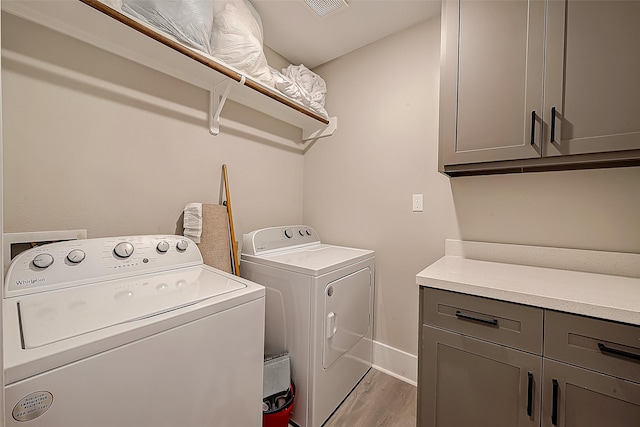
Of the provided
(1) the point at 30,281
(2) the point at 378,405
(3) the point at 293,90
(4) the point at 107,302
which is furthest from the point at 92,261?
(2) the point at 378,405

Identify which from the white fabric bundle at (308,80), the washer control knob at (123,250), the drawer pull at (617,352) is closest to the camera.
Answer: the drawer pull at (617,352)

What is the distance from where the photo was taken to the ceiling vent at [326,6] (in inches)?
70.6

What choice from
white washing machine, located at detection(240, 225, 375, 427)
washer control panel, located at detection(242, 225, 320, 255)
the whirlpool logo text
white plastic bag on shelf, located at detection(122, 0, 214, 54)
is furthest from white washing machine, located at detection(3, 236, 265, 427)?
white plastic bag on shelf, located at detection(122, 0, 214, 54)

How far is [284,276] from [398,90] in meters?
1.53

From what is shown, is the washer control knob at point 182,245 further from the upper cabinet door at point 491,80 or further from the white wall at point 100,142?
the upper cabinet door at point 491,80

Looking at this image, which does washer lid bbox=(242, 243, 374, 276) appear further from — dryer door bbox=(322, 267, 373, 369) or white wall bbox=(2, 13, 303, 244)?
white wall bbox=(2, 13, 303, 244)

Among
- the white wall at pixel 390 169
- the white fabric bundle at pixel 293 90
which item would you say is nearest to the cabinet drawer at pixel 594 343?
the white wall at pixel 390 169

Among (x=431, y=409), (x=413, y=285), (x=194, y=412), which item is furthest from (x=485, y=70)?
(x=194, y=412)

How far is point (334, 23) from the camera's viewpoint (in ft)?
6.55

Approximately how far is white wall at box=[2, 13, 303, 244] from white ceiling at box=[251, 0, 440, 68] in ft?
2.12

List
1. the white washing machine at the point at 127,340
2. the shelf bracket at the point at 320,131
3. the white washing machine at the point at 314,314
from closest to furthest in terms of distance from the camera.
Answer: the white washing machine at the point at 127,340
the white washing machine at the point at 314,314
the shelf bracket at the point at 320,131

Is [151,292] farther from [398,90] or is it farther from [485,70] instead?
[398,90]

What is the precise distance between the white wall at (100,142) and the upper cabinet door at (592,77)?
1791mm

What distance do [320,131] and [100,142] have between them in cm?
157
